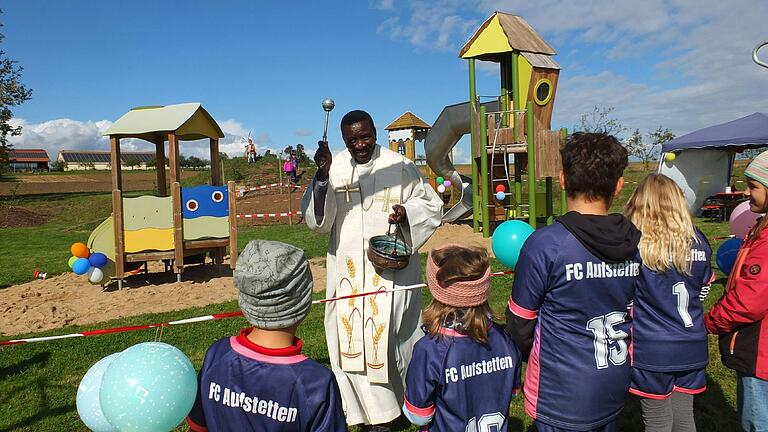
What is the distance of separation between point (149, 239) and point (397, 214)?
644 centimetres

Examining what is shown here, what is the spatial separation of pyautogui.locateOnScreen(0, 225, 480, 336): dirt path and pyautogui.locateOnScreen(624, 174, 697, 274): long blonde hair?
151 inches

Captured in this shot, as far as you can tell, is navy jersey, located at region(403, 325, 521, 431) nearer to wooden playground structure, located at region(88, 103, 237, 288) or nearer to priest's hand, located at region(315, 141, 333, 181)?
priest's hand, located at region(315, 141, 333, 181)

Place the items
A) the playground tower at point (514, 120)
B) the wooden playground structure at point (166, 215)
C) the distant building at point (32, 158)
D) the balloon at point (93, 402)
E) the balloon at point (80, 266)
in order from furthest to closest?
1. the distant building at point (32, 158)
2. the playground tower at point (514, 120)
3. the wooden playground structure at point (166, 215)
4. the balloon at point (80, 266)
5. the balloon at point (93, 402)

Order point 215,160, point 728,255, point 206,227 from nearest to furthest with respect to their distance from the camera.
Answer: point 728,255 → point 206,227 → point 215,160

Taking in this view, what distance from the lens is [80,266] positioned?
805 centimetres

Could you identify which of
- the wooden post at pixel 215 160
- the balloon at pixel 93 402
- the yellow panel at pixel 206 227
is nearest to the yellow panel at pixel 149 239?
the yellow panel at pixel 206 227

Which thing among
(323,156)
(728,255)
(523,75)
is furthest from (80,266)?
(523,75)

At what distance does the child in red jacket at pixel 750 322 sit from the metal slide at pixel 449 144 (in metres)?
11.9

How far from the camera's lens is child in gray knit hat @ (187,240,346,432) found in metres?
1.73

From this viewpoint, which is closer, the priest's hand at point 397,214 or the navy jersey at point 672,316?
the navy jersey at point 672,316

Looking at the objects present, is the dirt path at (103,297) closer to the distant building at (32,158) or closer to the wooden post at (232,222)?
the wooden post at (232,222)

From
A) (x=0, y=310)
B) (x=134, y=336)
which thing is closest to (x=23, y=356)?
(x=134, y=336)

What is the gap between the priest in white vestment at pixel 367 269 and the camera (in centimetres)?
365

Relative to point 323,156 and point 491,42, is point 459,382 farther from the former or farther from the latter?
point 491,42
